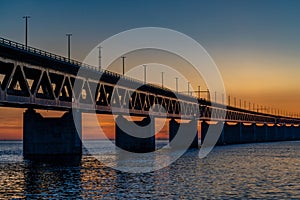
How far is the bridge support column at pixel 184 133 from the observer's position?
145750 millimetres

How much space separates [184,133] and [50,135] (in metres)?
75.5

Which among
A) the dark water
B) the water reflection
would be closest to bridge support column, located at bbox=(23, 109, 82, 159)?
the water reflection

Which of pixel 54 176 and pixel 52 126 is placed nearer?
pixel 54 176

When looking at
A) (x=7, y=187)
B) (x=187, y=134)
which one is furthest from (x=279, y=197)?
(x=187, y=134)

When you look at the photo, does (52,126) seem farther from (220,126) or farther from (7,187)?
(220,126)

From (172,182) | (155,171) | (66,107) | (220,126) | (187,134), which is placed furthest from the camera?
(220,126)

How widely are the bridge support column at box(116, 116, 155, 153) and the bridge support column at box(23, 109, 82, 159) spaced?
3514 centimetres

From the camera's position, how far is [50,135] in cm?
8212

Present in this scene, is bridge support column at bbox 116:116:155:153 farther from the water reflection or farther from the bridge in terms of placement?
the water reflection

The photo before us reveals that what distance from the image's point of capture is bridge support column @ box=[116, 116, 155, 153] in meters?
118

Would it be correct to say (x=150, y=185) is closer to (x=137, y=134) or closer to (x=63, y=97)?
(x=63, y=97)

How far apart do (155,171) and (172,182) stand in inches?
504

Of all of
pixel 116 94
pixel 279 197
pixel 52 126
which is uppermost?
pixel 116 94

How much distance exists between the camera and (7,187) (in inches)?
1822
